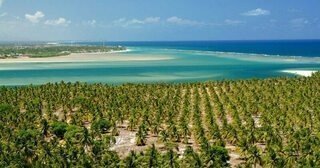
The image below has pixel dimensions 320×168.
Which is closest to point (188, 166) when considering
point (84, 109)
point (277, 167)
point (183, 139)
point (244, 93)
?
point (277, 167)

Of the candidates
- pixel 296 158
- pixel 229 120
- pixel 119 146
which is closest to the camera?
pixel 296 158

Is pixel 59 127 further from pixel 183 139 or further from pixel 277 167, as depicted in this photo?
pixel 277 167

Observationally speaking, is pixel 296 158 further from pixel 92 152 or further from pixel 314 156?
pixel 92 152

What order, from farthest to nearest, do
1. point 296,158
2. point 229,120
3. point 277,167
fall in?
point 229,120
point 296,158
point 277,167

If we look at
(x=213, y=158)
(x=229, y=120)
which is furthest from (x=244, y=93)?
(x=213, y=158)

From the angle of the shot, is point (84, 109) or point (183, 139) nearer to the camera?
point (183, 139)

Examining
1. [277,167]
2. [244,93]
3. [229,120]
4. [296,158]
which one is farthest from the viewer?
[244,93]
